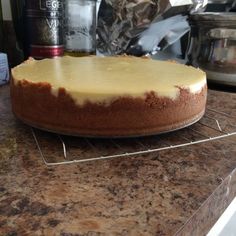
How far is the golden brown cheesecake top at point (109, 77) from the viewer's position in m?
0.43

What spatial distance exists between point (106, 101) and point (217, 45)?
0.48 meters

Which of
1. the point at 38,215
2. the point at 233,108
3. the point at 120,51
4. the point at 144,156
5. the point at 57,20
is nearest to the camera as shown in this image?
the point at 38,215

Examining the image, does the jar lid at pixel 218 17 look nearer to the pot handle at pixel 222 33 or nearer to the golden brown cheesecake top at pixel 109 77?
the pot handle at pixel 222 33

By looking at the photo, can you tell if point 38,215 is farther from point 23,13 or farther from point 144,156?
point 23,13

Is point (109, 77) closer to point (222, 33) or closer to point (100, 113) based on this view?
point (100, 113)

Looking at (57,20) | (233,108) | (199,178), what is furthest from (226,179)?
(57,20)

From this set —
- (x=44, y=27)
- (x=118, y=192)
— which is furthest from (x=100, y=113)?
(x=44, y=27)

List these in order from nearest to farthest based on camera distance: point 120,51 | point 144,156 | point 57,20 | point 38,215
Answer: point 38,215 < point 144,156 < point 57,20 < point 120,51

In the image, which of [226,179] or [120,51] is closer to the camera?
[226,179]

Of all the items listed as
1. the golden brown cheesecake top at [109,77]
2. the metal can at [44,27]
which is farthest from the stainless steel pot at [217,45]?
the metal can at [44,27]

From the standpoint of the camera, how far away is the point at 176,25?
1065mm

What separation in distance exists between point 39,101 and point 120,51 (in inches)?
23.3

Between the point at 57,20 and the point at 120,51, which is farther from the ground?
the point at 57,20

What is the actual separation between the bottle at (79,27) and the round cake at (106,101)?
405 mm
